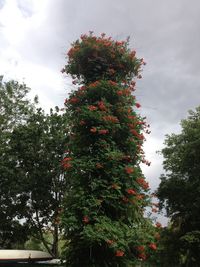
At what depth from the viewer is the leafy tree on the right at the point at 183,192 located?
3080 centimetres

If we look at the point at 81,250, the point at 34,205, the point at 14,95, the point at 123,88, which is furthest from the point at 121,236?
the point at 14,95

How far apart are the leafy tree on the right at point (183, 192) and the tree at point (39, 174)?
31.8 feet

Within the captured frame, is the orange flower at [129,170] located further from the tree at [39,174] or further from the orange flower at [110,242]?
the tree at [39,174]

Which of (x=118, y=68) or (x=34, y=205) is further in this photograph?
(x=34, y=205)

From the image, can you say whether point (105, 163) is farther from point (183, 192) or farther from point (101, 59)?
point (183, 192)

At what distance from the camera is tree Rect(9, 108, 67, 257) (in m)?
29.0

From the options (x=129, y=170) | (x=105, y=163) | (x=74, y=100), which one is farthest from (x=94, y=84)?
(x=129, y=170)

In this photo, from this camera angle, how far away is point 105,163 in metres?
14.4

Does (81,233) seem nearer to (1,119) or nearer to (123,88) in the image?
(123,88)

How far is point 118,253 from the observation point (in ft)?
42.3

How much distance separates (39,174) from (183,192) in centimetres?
1190

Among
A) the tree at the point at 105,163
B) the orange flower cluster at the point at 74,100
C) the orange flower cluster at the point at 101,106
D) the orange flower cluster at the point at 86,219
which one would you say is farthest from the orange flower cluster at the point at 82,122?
the orange flower cluster at the point at 86,219

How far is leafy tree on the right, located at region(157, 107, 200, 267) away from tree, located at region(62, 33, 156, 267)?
628 inches

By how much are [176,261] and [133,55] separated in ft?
71.8
